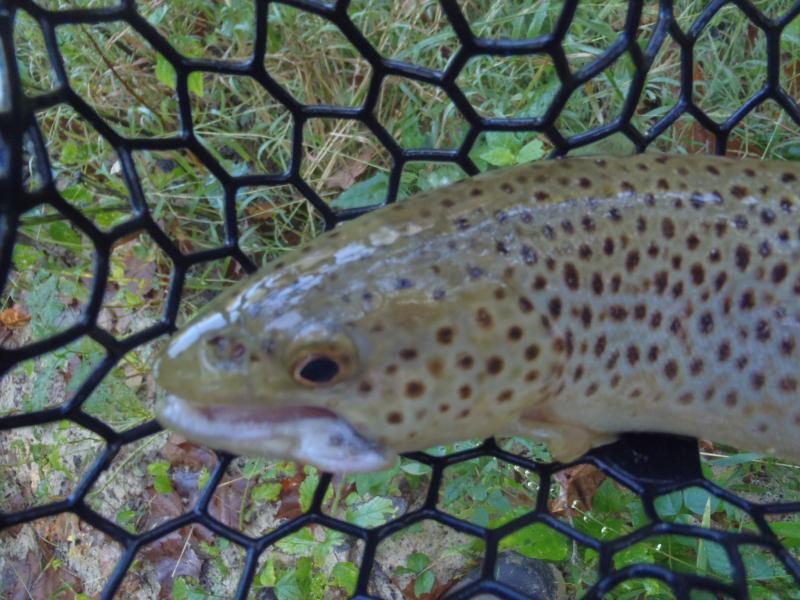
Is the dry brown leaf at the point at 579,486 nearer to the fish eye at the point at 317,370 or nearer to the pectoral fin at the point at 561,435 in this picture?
the pectoral fin at the point at 561,435

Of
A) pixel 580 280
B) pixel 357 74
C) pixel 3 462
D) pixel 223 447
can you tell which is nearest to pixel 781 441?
pixel 580 280

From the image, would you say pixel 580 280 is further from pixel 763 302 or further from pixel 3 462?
pixel 3 462

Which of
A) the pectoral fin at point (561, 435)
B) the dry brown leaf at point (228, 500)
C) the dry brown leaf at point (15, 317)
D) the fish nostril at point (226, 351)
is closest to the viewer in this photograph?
the fish nostril at point (226, 351)

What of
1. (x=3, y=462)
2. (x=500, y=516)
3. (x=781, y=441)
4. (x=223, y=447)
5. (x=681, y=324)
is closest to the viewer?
(x=223, y=447)

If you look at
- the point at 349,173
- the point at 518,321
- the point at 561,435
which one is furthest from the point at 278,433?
the point at 349,173

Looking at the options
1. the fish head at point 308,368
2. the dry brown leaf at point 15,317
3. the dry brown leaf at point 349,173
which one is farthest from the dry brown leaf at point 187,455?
the fish head at point 308,368

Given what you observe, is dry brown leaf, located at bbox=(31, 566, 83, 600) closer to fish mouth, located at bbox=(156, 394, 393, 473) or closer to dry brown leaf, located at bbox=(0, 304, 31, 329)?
dry brown leaf, located at bbox=(0, 304, 31, 329)
